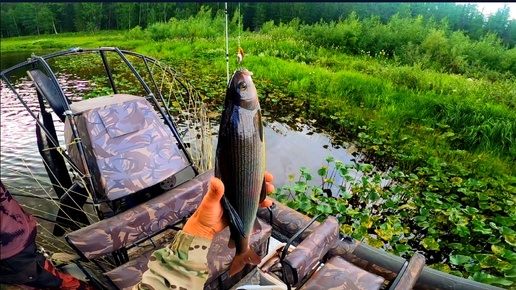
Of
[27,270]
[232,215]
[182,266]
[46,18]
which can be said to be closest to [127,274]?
[27,270]

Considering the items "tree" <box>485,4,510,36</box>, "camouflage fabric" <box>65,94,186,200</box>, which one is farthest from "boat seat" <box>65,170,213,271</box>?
"tree" <box>485,4,510,36</box>

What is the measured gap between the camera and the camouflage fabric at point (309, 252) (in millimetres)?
2158

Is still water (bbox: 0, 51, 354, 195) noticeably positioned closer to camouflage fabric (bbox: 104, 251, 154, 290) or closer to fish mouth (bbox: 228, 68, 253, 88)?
camouflage fabric (bbox: 104, 251, 154, 290)

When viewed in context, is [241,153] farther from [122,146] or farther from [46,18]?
[46,18]

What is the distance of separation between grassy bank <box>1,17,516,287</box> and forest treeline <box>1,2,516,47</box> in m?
2.09

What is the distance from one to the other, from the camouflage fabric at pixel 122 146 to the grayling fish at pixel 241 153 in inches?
70.6

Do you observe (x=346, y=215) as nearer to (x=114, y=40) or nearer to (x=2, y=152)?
(x=2, y=152)

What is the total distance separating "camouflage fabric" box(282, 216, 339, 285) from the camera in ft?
7.08

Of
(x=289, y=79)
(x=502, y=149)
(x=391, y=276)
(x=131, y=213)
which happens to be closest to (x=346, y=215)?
(x=391, y=276)

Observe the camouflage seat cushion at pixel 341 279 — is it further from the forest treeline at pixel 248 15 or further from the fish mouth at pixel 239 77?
the forest treeline at pixel 248 15

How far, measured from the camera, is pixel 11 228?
1.93m

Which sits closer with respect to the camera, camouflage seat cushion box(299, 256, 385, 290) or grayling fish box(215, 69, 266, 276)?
grayling fish box(215, 69, 266, 276)

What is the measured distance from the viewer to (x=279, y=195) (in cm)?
470

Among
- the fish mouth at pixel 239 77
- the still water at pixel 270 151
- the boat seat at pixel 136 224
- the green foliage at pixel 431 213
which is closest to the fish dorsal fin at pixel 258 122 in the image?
the fish mouth at pixel 239 77
